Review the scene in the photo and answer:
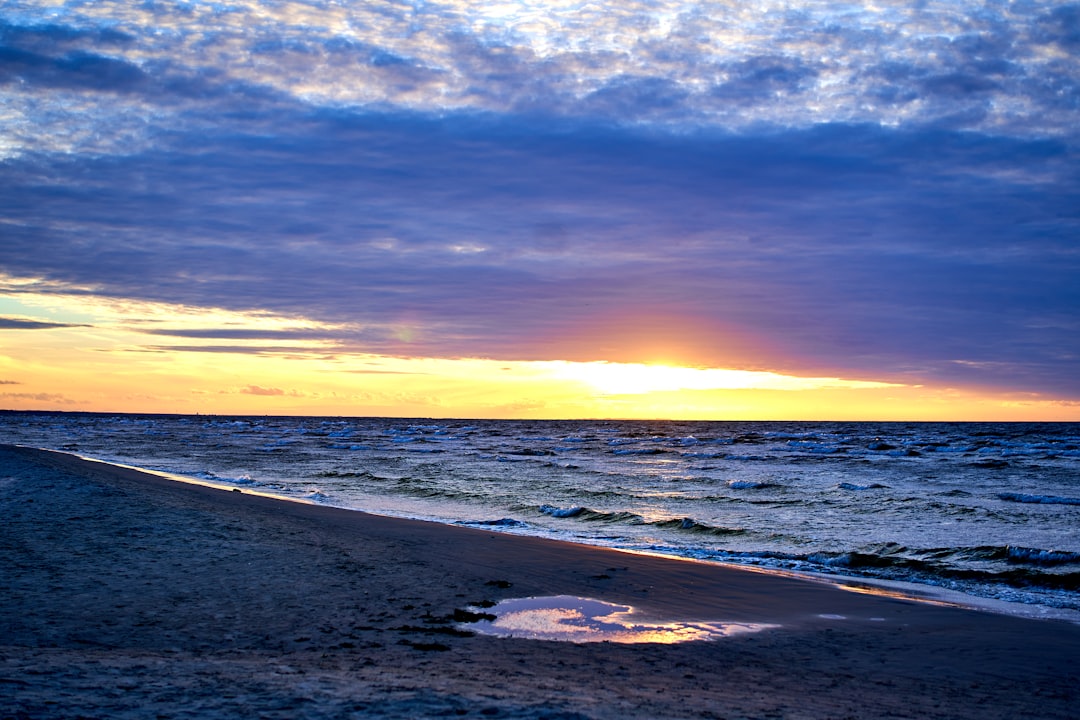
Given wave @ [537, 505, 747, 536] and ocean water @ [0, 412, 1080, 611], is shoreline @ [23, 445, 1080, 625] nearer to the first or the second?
ocean water @ [0, 412, 1080, 611]

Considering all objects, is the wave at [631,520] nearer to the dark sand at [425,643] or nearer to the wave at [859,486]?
the dark sand at [425,643]

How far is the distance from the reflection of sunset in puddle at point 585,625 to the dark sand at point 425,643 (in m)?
0.33

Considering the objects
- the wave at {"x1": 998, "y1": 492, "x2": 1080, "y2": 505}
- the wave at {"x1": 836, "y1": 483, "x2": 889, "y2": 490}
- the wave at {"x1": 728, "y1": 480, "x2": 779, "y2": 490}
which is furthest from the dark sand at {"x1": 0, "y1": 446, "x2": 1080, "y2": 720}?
the wave at {"x1": 836, "y1": 483, "x2": 889, "y2": 490}

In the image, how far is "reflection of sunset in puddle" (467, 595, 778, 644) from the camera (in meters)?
8.97

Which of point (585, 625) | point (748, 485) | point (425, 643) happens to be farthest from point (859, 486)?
point (425, 643)

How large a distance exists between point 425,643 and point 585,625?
226 centimetres

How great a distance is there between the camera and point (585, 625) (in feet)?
31.3

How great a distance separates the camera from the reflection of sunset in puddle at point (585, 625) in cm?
897

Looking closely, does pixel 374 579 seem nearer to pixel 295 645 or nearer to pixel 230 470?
pixel 295 645

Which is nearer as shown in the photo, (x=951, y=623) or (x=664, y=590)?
(x=951, y=623)

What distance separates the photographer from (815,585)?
1301cm

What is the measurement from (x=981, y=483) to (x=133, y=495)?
31.2m

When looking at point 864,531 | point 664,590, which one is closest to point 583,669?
point 664,590

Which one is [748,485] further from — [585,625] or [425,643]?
[425,643]
